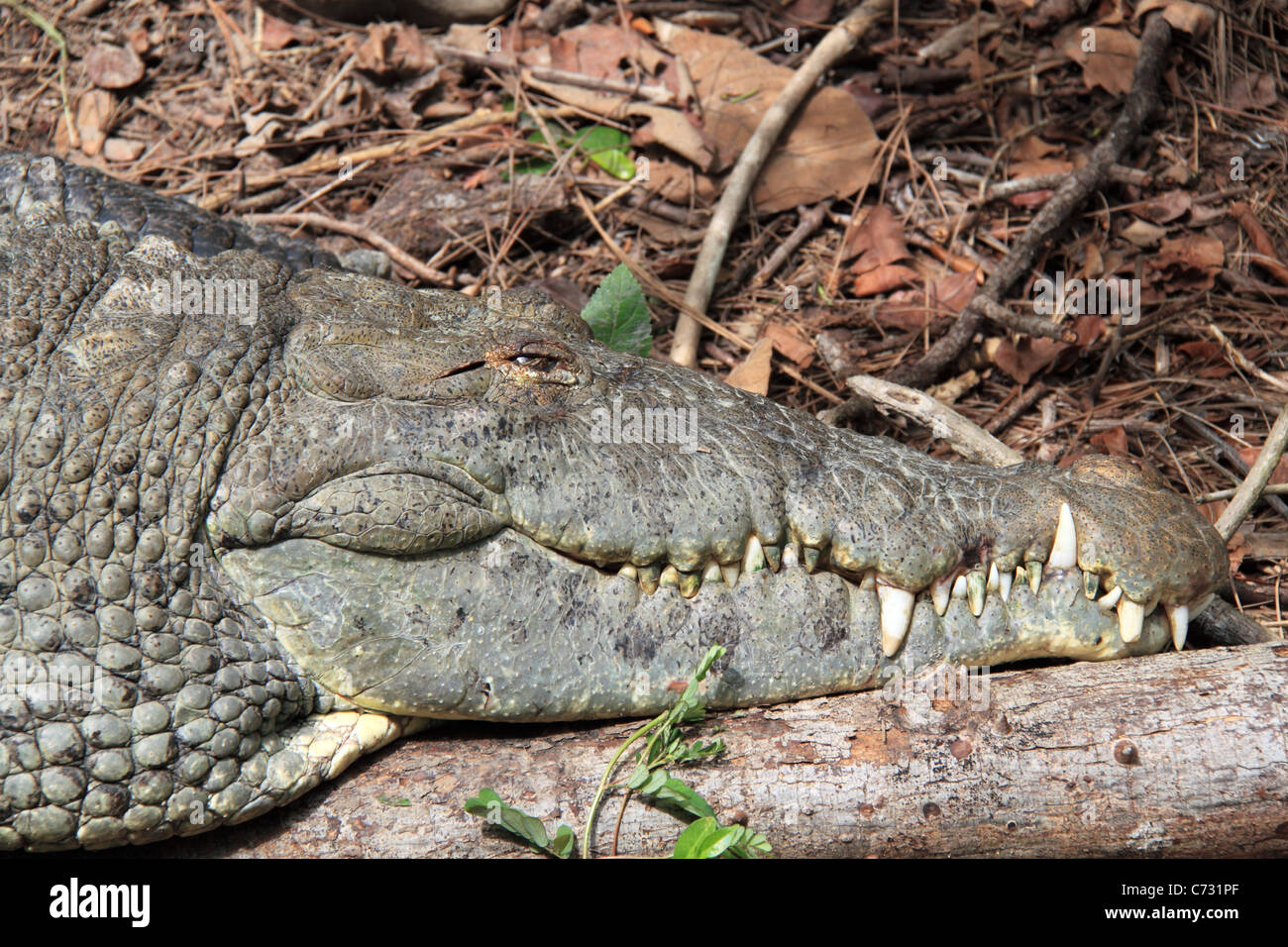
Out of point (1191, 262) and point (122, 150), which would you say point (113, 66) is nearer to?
point (122, 150)

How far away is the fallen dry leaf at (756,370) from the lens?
3941mm

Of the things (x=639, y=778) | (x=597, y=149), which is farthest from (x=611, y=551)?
(x=597, y=149)

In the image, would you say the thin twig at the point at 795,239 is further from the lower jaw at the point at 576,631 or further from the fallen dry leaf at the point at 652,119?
the lower jaw at the point at 576,631

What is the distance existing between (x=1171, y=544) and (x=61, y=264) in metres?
3.04

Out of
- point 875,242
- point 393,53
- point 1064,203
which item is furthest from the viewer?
point 393,53

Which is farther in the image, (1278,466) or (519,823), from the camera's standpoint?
(1278,466)

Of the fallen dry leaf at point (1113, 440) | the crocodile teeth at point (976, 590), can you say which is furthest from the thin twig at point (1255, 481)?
the crocodile teeth at point (976, 590)

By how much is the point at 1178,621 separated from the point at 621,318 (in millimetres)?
2105

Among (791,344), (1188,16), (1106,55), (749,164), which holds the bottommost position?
(791,344)

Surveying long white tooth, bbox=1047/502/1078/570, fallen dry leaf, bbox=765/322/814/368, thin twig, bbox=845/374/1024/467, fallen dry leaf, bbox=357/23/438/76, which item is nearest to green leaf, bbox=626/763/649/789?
long white tooth, bbox=1047/502/1078/570

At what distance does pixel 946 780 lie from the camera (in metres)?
2.34

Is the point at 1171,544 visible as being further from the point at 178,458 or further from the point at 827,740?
the point at 178,458

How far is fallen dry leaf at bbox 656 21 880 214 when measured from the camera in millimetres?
4613

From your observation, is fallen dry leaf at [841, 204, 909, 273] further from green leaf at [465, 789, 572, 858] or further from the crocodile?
green leaf at [465, 789, 572, 858]
